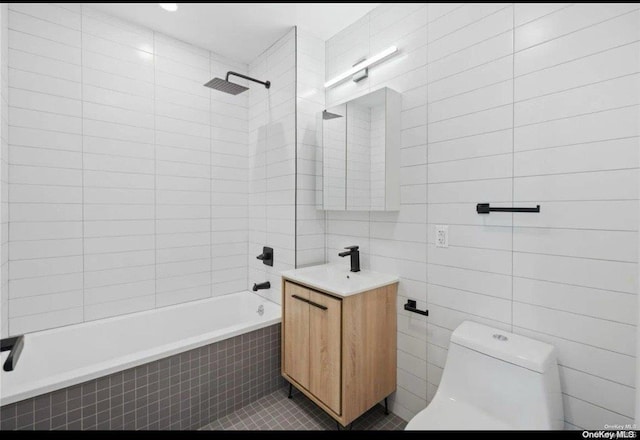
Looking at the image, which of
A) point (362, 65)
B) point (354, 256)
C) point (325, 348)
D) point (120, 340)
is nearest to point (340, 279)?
point (354, 256)

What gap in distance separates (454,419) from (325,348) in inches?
26.1

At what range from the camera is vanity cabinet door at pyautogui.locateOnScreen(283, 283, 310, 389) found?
1.71m

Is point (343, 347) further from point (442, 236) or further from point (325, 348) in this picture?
point (442, 236)

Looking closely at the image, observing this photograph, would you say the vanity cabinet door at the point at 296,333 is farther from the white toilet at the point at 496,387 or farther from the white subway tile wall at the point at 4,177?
the white subway tile wall at the point at 4,177

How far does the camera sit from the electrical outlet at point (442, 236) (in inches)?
60.4

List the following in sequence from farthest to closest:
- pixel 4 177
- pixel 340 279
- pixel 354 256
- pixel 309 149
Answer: pixel 309 149 < pixel 354 256 < pixel 340 279 < pixel 4 177

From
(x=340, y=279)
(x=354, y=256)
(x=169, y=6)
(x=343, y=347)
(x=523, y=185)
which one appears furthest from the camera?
(x=354, y=256)

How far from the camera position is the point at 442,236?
155 centimetres

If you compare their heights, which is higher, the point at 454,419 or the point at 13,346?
the point at 13,346

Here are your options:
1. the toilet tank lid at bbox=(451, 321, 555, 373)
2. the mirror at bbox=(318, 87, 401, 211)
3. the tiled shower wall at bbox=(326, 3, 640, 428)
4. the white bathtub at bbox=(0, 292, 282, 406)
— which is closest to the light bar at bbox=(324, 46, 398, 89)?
the tiled shower wall at bbox=(326, 3, 640, 428)

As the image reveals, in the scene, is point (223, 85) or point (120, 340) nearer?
point (223, 85)

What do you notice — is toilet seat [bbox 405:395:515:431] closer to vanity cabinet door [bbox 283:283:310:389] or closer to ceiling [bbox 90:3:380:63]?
vanity cabinet door [bbox 283:283:310:389]

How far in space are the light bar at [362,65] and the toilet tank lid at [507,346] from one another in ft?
5.09

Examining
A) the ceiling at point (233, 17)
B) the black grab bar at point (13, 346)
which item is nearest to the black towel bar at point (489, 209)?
the ceiling at point (233, 17)
